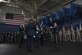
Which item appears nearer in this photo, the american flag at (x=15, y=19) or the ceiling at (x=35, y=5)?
the ceiling at (x=35, y=5)

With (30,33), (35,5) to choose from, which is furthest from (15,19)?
(30,33)

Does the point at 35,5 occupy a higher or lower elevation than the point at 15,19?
higher

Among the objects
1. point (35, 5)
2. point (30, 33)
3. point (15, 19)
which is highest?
point (35, 5)

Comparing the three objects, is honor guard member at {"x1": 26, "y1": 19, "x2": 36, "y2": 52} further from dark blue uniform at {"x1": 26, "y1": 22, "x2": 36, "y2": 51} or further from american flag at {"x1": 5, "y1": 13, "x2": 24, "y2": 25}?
american flag at {"x1": 5, "y1": 13, "x2": 24, "y2": 25}

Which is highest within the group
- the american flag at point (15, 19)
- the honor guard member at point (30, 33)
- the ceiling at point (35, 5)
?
the ceiling at point (35, 5)

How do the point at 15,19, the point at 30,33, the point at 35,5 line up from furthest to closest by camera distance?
the point at 15,19
the point at 35,5
the point at 30,33

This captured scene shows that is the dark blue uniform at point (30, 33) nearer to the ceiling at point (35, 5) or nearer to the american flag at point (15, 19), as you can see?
the ceiling at point (35, 5)

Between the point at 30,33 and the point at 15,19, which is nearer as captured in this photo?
the point at 30,33

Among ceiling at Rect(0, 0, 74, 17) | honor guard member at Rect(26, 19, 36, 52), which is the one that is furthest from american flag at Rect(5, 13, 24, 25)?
honor guard member at Rect(26, 19, 36, 52)

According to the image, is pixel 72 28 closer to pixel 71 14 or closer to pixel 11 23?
pixel 71 14

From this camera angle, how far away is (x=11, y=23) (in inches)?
546

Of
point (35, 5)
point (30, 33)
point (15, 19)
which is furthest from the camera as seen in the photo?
point (15, 19)

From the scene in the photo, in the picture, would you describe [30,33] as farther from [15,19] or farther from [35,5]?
[15,19]

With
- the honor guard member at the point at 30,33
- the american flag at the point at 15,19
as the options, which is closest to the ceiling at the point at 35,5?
the american flag at the point at 15,19
